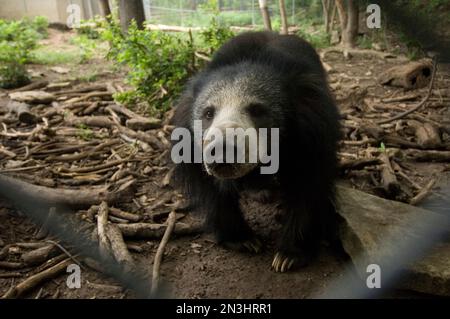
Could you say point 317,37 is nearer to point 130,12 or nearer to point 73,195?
point 130,12

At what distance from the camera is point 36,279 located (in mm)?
2406

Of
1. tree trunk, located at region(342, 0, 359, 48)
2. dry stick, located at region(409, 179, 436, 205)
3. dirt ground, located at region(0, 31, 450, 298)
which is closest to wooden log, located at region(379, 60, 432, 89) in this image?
dirt ground, located at region(0, 31, 450, 298)

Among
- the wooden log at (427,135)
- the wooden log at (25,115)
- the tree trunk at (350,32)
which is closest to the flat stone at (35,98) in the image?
the wooden log at (25,115)

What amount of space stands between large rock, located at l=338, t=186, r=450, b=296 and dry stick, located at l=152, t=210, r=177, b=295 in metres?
1.10

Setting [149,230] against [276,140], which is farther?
[149,230]

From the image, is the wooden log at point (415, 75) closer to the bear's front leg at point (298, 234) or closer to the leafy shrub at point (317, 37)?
the leafy shrub at point (317, 37)

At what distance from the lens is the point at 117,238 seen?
2760 millimetres

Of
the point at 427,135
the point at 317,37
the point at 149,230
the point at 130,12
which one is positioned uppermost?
the point at 130,12

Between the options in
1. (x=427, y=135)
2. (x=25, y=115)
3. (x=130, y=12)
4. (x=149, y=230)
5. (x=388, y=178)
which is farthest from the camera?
(x=130, y=12)

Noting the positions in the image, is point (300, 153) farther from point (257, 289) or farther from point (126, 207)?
point (126, 207)

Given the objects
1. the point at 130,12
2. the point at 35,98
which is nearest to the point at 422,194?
the point at 35,98

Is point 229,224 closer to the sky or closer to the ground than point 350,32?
closer to the ground

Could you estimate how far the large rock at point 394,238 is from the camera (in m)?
2.16

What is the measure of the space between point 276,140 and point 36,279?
1.54 m
